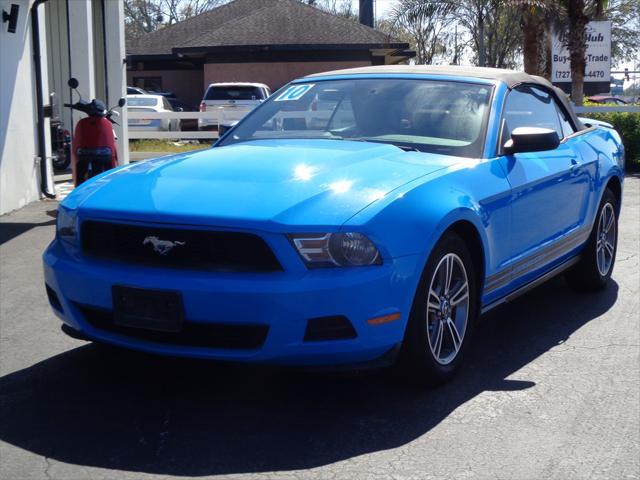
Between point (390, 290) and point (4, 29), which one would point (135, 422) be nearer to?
point (390, 290)

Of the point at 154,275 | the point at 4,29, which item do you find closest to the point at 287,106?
the point at 154,275

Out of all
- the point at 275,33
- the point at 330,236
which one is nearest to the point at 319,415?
the point at 330,236

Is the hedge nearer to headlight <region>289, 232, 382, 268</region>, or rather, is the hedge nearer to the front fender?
the front fender

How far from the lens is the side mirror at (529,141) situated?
17.6 feet

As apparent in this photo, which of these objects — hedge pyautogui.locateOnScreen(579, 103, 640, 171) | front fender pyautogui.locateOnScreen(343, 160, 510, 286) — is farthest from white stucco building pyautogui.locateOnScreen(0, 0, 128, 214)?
hedge pyautogui.locateOnScreen(579, 103, 640, 171)

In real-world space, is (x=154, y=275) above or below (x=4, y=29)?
below

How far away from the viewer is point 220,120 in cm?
2041

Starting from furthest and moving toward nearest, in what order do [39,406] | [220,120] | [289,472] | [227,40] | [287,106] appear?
[227,40] → [220,120] → [287,106] → [39,406] → [289,472]

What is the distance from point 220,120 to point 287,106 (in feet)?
47.8

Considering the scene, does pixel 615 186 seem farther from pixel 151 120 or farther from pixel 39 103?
pixel 151 120

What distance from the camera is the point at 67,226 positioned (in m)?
4.66

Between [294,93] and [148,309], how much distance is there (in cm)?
238

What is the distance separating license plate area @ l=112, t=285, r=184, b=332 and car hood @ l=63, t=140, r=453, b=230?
1.08ft

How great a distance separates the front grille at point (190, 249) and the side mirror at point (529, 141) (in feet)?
6.35
